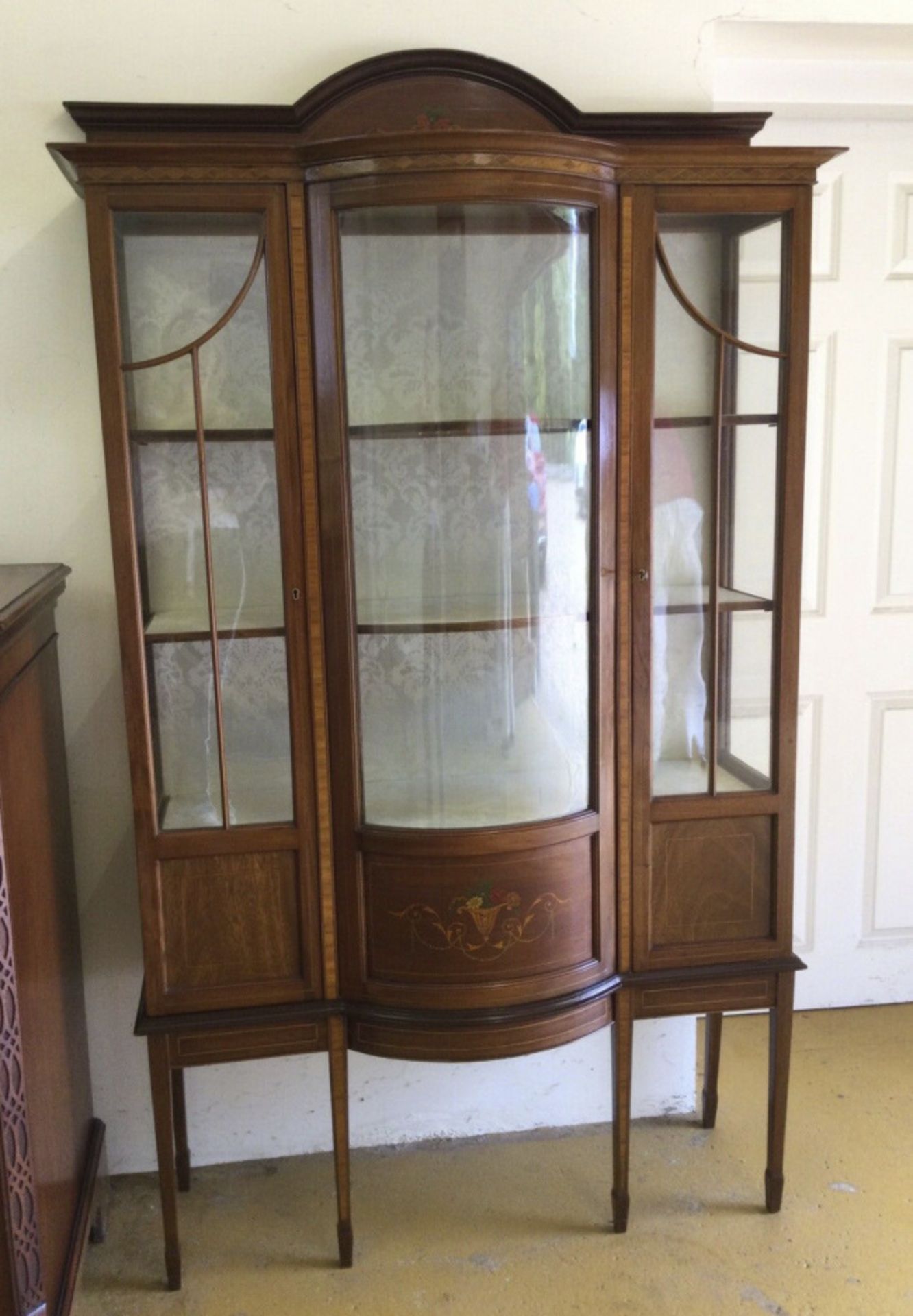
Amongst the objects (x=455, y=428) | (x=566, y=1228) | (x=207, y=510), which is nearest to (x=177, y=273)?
(x=207, y=510)

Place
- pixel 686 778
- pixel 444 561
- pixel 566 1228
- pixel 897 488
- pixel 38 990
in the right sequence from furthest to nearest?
pixel 897 488
pixel 566 1228
pixel 686 778
pixel 444 561
pixel 38 990

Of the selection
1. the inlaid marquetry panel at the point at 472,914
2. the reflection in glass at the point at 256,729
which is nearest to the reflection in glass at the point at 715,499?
the inlaid marquetry panel at the point at 472,914

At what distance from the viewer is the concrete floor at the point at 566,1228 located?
5.95ft

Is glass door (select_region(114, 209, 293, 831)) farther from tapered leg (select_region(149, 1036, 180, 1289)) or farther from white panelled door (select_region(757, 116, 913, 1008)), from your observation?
white panelled door (select_region(757, 116, 913, 1008))

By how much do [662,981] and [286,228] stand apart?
1359 millimetres

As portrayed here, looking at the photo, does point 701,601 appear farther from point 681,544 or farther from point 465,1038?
point 465,1038

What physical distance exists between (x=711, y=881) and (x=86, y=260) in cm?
151

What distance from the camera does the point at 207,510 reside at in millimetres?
1698

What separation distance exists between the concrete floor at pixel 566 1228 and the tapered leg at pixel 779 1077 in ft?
0.30

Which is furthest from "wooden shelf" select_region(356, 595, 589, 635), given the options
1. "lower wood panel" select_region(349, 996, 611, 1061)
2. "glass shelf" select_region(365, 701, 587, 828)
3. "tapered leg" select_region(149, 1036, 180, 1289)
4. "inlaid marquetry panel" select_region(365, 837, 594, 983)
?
"tapered leg" select_region(149, 1036, 180, 1289)

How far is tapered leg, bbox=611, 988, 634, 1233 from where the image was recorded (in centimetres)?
189

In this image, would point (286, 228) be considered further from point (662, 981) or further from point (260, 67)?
point (662, 981)

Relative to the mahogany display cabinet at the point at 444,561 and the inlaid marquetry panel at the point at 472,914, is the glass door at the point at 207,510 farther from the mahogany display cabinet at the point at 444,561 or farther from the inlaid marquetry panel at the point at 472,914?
the inlaid marquetry panel at the point at 472,914

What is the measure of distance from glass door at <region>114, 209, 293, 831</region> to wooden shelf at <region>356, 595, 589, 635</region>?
0.17 m
